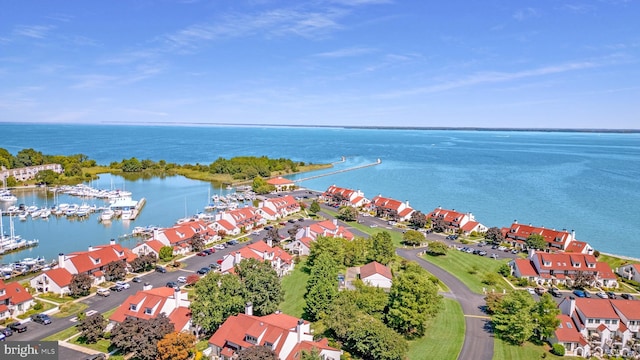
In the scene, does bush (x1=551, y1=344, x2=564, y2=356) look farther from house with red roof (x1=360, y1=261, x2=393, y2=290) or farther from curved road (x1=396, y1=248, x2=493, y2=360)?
house with red roof (x1=360, y1=261, x2=393, y2=290)

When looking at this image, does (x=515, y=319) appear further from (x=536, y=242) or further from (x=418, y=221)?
(x=418, y=221)

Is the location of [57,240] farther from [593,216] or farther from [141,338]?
[593,216]

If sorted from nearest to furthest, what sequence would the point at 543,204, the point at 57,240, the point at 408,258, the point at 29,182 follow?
the point at 408,258, the point at 57,240, the point at 543,204, the point at 29,182

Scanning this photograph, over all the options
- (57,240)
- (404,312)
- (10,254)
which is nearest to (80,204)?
(57,240)

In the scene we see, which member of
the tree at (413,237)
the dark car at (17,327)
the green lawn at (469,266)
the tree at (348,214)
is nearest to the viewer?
the dark car at (17,327)

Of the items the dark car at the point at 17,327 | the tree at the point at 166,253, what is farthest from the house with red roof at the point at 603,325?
the dark car at the point at 17,327

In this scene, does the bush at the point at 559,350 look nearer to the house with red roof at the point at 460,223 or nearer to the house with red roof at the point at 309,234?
the house with red roof at the point at 309,234
